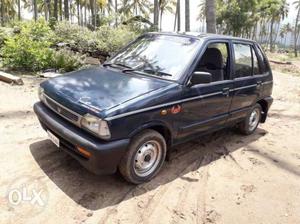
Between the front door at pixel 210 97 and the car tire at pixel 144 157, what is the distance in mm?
400

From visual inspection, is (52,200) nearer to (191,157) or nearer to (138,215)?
(138,215)

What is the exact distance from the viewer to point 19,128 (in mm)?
5391

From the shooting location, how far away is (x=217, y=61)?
16.4 feet

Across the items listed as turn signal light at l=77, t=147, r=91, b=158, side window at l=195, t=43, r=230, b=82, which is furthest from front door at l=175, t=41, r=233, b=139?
turn signal light at l=77, t=147, r=91, b=158

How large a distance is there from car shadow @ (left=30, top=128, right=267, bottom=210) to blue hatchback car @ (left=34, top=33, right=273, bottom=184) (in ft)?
0.69

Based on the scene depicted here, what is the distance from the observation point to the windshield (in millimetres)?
4340

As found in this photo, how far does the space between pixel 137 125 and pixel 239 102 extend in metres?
2.43

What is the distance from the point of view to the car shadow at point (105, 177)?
3718 mm

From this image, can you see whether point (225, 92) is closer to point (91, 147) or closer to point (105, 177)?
point (105, 177)

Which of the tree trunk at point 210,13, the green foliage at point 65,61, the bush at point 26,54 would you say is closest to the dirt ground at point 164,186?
the bush at point 26,54
